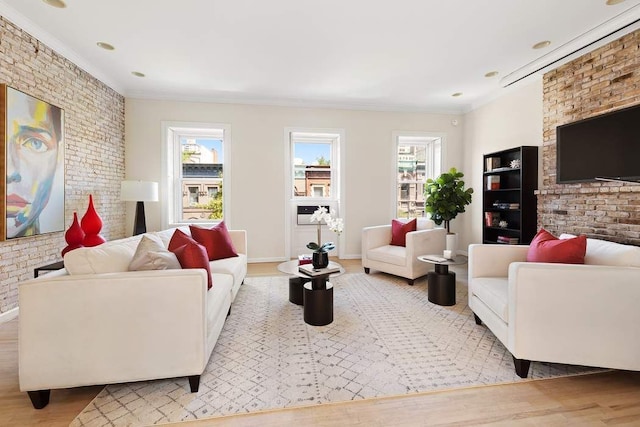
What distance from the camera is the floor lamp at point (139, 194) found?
13.3 feet

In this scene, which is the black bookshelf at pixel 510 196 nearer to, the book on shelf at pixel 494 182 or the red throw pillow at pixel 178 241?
the book on shelf at pixel 494 182

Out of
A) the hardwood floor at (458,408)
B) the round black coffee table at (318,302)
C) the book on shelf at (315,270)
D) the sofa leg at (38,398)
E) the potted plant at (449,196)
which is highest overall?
the potted plant at (449,196)

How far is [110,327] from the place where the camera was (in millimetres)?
1568

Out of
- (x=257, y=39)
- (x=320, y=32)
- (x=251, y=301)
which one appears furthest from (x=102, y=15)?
(x=251, y=301)

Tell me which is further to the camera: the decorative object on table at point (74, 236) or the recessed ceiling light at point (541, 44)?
the recessed ceiling light at point (541, 44)

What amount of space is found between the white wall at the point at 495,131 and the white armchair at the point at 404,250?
1474 mm

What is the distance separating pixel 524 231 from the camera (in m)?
3.92

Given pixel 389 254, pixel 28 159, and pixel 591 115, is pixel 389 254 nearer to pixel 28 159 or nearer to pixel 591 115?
pixel 591 115

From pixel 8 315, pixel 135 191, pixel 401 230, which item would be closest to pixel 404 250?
pixel 401 230

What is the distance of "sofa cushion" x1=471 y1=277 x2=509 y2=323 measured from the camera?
77.8 inches

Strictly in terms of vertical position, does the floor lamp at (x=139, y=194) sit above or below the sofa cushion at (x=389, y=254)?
above

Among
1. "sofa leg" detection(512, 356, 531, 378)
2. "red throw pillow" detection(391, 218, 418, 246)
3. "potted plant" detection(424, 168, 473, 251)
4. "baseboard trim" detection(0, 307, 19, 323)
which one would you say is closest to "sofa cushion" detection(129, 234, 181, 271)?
"baseboard trim" detection(0, 307, 19, 323)

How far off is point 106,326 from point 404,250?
10.8 feet

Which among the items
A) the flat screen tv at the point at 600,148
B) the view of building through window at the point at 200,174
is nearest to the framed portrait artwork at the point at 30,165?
the view of building through window at the point at 200,174
